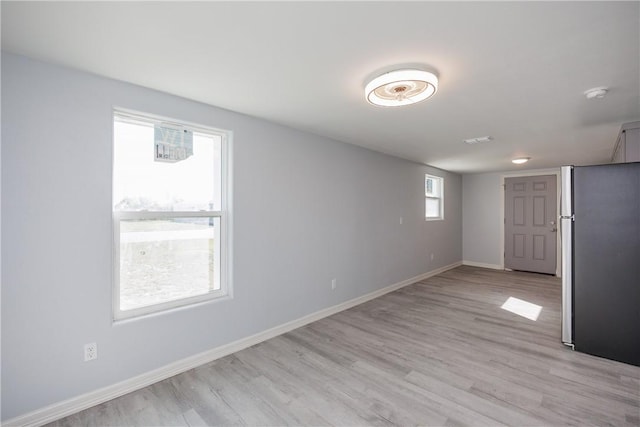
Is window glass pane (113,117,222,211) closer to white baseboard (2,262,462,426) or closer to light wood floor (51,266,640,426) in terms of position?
white baseboard (2,262,462,426)

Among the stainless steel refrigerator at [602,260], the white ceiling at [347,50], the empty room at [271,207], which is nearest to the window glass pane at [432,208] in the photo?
the empty room at [271,207]

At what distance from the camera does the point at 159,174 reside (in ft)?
8.02

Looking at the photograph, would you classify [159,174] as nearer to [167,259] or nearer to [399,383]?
[167,259]

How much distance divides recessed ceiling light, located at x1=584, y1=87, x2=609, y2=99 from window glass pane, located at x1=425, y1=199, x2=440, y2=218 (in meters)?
3.83

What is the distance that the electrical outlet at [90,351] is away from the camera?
2020 mm

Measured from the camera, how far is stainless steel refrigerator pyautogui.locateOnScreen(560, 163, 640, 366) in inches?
102

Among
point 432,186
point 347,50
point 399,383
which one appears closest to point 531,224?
point 432,186

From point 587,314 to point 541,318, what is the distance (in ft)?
3.35

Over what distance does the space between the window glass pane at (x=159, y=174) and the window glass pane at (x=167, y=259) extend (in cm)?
15

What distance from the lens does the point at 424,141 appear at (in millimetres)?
3969

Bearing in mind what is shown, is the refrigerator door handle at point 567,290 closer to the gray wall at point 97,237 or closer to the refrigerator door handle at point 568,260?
the refrigerator door handle at point 568,260

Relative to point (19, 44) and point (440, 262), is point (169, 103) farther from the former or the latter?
point (440, 262)

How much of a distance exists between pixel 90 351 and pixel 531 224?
25.0ft

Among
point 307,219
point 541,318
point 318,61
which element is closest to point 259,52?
point 318,61
